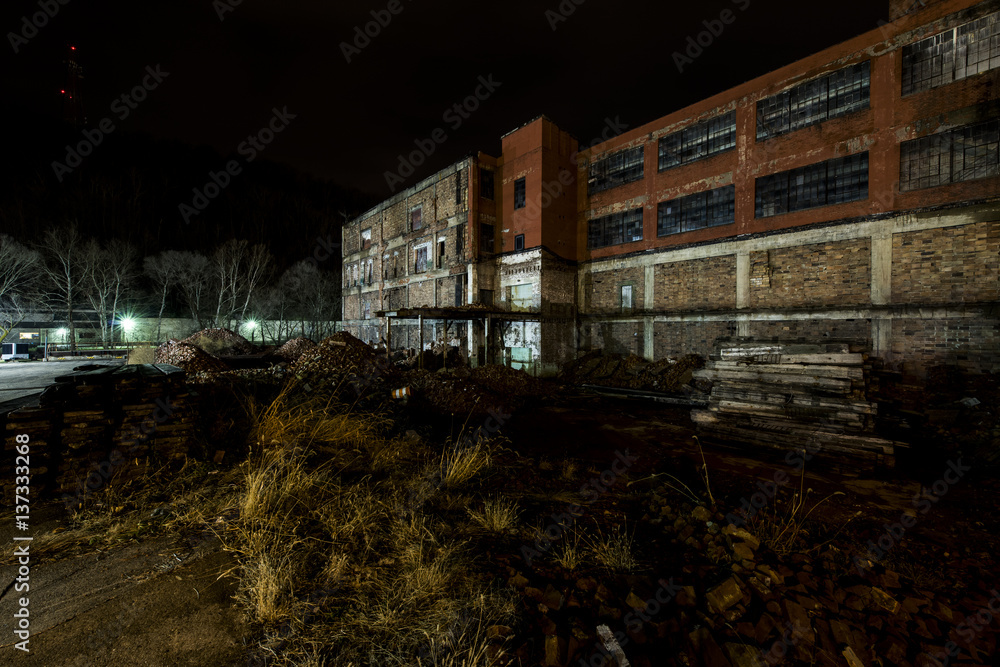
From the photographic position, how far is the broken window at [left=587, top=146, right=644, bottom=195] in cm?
1833

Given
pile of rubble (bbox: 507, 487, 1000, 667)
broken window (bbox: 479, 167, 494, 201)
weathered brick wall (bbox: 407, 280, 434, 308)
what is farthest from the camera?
weathered brick wall (bbox: 407, 280, 434, 308)

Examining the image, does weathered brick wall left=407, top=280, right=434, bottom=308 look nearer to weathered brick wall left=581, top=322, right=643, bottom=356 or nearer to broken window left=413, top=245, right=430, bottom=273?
broken window left=413, top=245, right=430, bottom=273

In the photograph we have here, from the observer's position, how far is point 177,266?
30.7 metres

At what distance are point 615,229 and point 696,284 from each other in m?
5.07

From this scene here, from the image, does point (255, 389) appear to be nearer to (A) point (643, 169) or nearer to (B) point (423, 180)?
(A) point (643, 169)

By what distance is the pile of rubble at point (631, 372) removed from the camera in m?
15.0

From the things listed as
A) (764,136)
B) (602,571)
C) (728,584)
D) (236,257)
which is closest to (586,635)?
(602,571)

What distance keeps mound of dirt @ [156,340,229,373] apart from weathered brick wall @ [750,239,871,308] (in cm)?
1927

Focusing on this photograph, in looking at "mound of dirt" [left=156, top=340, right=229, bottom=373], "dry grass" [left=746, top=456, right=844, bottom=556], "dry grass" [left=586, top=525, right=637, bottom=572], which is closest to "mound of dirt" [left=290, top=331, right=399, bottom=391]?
"mound of dirt" [left=156, top=340, right=229, bottom=373]

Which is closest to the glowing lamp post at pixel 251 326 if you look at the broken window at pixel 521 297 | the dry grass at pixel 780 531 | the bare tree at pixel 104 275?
the bare tree at pixel 104 275

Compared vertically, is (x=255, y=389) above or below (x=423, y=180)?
below

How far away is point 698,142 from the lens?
54.0ft

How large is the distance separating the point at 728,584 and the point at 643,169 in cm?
1877

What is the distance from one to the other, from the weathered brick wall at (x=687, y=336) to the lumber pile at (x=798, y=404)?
686 centimetres
